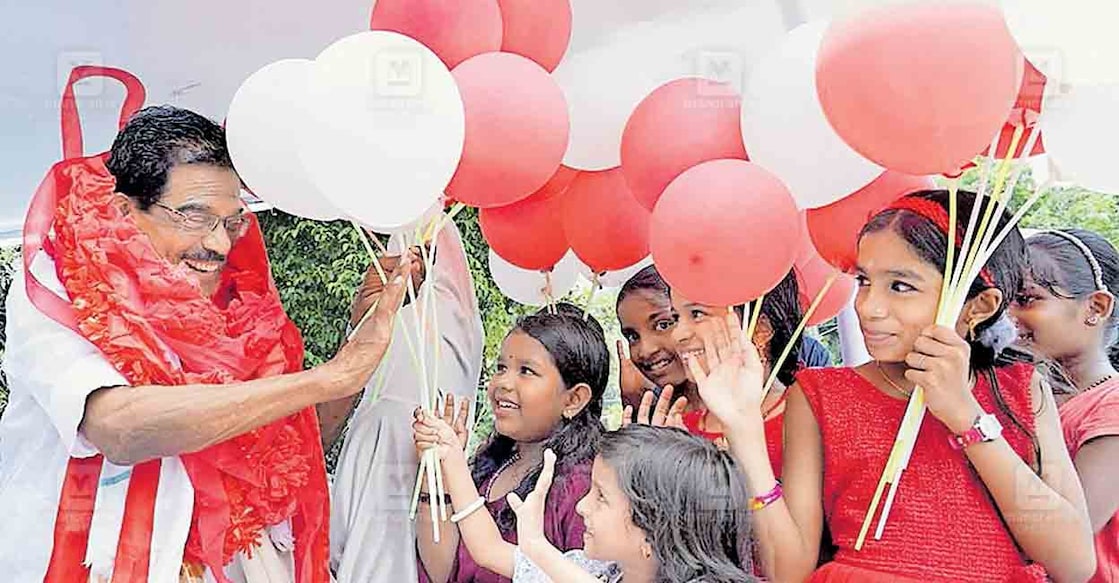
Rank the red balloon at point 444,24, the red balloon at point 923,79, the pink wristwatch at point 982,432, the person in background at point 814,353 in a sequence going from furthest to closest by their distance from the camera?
the person in background at point 814,353 → the red balloon at point 444,24 → the pink wristwatch at point 982,432 → the red balloon at point 923,79

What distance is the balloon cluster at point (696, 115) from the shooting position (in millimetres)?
1396

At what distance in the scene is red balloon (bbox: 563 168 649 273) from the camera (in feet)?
5.98

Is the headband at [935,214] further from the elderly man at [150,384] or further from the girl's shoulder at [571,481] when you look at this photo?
the elderly man at [150,384]

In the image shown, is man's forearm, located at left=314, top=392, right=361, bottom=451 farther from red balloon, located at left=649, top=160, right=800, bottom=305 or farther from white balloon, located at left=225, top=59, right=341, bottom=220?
red balloon, located at left=649, top=160, right=800, bottom=305

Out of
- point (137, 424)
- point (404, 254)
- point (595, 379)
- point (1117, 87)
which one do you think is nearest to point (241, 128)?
point (404, 254)

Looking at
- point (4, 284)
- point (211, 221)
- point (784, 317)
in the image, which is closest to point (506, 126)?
point (211, 221)

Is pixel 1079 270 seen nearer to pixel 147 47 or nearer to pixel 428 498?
pixel 428 498

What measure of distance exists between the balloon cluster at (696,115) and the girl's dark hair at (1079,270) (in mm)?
290

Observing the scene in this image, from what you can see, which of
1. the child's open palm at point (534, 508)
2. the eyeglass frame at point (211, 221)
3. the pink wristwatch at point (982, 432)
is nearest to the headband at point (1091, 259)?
the pink wristwatch at point (982, 432)

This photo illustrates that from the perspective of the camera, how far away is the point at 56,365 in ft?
5.05

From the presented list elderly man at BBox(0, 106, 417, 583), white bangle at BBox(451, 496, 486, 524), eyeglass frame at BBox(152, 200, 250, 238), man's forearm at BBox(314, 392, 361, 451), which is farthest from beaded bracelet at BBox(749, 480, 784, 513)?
eyeglass frame at BBox(152, 200, 250, 238)

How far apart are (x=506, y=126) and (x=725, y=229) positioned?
0.96ft

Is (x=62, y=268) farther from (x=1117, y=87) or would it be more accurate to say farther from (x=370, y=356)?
(x=1117, y=87)

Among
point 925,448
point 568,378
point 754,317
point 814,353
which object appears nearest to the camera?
point 925,448
